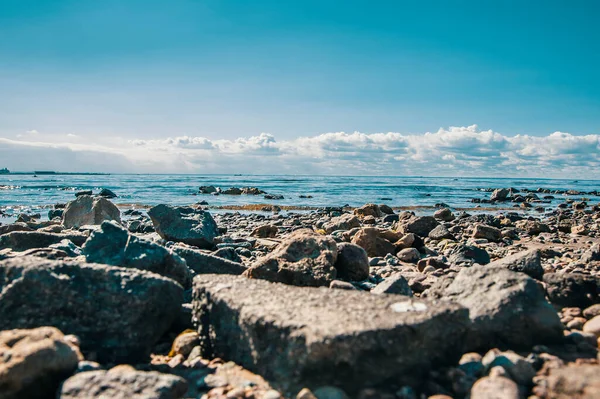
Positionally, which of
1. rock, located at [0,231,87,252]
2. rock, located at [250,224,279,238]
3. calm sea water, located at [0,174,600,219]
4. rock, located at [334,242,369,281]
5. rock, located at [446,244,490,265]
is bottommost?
calm sea water, located at [0,174,600,219]

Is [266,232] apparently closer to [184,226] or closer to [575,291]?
[184,226]

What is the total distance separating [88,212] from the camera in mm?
Answer: 13961

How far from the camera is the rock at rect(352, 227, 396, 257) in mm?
9344

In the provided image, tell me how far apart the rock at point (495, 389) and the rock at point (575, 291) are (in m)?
2.41

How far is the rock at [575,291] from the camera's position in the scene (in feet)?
15.0

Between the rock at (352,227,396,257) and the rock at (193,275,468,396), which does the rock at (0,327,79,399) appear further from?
the rock at (352,227,396,257)

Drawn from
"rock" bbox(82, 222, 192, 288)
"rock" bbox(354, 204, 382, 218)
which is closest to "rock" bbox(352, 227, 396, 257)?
"rock" bbox(82, 222, 192, 288)

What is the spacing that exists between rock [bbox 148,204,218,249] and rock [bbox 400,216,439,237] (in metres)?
6.29

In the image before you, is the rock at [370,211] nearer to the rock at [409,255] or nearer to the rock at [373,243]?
the rock at [373,243]

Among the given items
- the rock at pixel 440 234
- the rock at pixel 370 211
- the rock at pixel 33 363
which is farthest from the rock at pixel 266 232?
the rock at pixel 33 363

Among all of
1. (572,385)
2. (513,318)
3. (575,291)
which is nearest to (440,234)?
(575,291)

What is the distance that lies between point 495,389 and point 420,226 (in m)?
10.8

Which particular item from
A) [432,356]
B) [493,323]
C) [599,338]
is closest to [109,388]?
[432,356]

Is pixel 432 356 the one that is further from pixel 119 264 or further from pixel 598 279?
pixel 119 264
